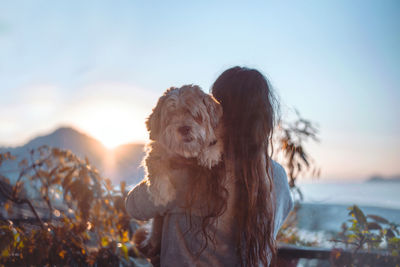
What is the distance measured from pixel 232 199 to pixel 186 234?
1.07ft

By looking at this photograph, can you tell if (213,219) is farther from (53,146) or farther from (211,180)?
(53,146)

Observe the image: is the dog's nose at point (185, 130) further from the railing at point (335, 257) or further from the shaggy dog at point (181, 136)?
the railing at point (335, 257)

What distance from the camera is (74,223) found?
2441 mm

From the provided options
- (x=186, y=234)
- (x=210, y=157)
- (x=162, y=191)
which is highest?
(x=210, y=157)

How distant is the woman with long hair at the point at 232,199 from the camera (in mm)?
1820

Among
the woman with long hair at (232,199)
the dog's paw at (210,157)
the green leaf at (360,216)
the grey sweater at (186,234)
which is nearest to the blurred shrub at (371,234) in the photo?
the green leaf at (360,216)

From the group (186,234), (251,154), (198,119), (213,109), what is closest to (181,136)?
(198,119)

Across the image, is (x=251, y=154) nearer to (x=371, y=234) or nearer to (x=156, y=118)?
(x=156, y=118)

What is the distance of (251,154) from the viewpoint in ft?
6.22

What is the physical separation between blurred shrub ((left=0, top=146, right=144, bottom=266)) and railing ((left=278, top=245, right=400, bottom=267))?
160 cm

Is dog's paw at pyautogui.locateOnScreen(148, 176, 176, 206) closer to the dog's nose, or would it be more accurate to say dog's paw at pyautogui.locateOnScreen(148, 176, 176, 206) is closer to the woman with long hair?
the woman with long hair

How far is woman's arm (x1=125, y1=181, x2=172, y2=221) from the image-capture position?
1.89 m

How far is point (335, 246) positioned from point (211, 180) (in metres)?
2.42

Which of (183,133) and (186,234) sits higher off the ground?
(183,133)
